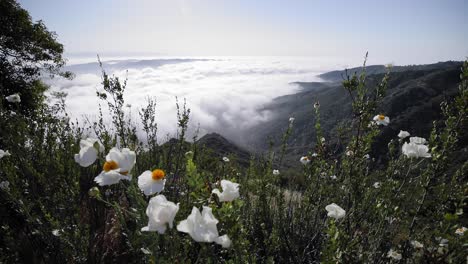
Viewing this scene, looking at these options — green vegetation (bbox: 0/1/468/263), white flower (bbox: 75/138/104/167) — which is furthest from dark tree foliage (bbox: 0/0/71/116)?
white flower (bbox: 75/138/104/167)

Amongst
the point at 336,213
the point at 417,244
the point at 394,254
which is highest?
the point at 336,213

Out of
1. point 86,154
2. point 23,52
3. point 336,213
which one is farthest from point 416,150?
point 23,52

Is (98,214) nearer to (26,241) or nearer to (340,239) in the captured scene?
(26,241)

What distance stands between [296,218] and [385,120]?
5.96ft

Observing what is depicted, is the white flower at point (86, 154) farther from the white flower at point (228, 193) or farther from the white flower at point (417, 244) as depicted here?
the white flower at point (417, 244)

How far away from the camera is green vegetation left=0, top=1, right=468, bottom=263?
154cm

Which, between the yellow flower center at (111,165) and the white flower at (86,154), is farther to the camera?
the white flower at (86,154)

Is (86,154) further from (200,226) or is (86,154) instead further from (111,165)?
(200,226)

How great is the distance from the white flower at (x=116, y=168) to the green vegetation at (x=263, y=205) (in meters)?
0.02

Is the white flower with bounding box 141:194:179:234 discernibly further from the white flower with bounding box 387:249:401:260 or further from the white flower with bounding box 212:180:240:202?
the white flower with bounding box 387:249:401:260

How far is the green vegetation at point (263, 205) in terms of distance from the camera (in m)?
1.54

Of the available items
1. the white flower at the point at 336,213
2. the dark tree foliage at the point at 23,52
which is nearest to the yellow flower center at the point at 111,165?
the white flower at the point at 336,213

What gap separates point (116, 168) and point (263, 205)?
2042 mm

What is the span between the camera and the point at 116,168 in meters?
1.55
